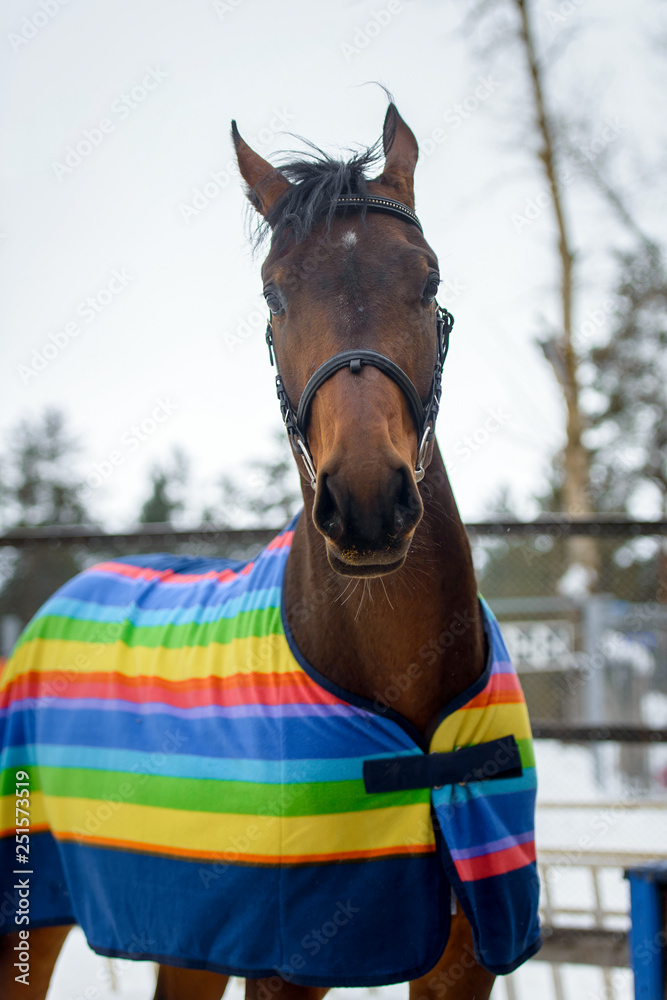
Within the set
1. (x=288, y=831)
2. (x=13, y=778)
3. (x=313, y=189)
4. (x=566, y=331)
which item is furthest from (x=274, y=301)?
(x=566, y=331)

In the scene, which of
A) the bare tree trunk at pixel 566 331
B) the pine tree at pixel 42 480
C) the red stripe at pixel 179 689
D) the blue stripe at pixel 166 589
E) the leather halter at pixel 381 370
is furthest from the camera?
the pine tree at pixel 42 480

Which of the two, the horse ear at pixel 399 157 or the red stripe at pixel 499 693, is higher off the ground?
the horse ear at pixel 399 157

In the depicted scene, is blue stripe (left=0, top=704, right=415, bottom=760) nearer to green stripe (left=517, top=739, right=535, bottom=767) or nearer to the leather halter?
green stripe (left=517, top=739, right=535, bottom=767)

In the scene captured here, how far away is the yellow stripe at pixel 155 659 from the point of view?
1.62 meters

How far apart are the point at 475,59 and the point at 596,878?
335 inches

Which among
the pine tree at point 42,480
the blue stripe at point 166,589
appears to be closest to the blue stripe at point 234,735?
the blue stripe at point 166,589

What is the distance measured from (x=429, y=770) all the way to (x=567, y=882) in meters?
3.54

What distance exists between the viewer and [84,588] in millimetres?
2434

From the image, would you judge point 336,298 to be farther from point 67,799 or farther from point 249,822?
point 67,799

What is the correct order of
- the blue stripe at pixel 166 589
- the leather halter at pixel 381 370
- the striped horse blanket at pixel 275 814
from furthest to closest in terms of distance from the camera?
the blue stripe at pixel 166 589 < the striped horse blanket at pixel 275 814 < the leather halter at pixel 381 370

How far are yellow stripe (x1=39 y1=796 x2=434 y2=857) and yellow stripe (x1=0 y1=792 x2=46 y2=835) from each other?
585 mm

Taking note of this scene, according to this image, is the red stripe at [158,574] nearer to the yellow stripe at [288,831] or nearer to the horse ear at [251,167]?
the yellow stripe at [288,831]

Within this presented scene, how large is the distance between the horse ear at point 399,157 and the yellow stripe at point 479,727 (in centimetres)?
131

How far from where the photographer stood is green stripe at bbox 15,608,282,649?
1.70 metres
